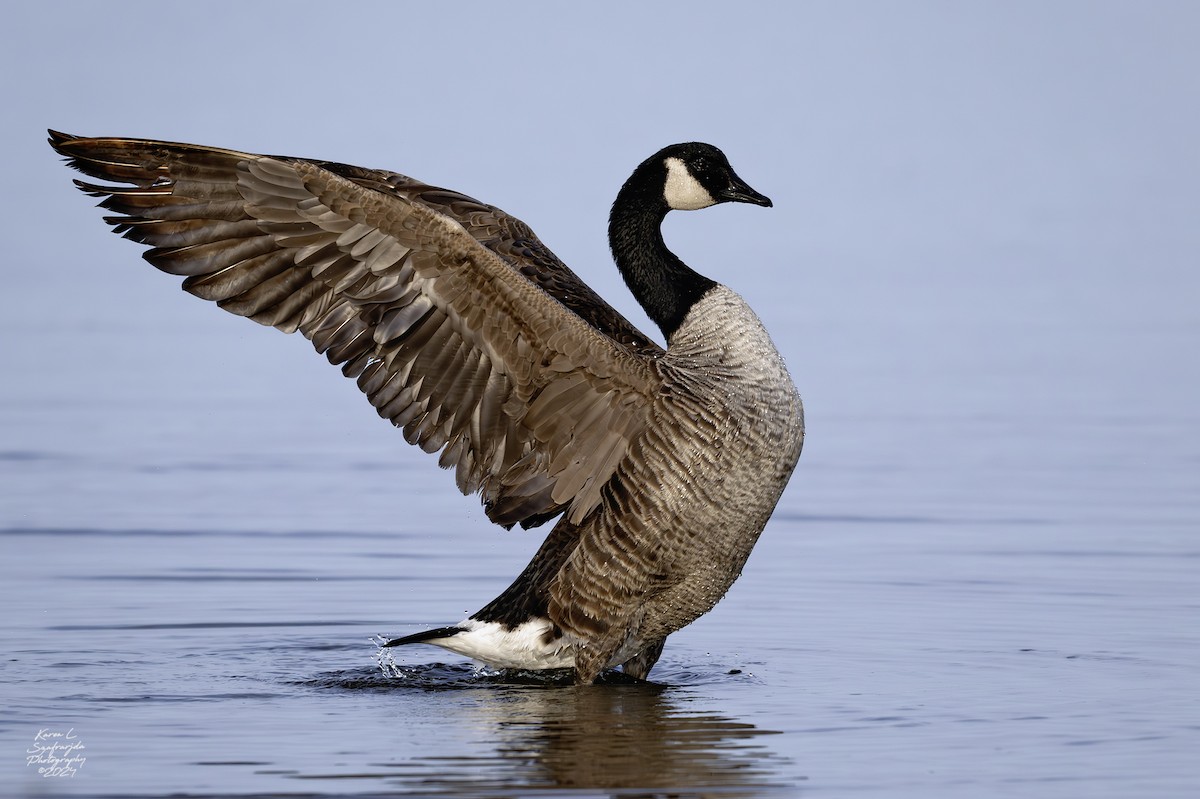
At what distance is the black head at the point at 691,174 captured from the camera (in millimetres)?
11367

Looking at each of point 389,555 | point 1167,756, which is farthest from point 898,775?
point 389,555

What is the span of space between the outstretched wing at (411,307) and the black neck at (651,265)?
1.21 ft

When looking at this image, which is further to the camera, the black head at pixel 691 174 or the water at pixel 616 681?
the black head at pixel 691 174

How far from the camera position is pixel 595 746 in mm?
9031

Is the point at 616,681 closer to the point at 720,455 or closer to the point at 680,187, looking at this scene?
the point at 720,455

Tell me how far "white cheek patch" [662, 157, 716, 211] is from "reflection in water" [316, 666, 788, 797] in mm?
2809

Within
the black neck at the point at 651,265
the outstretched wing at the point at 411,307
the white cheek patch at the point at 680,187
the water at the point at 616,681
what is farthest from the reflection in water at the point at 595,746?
the white cheek patch at the point at 680,187

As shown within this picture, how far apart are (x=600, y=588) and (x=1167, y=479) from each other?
7674 millimetres

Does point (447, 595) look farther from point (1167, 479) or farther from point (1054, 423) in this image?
point (1054, 423)

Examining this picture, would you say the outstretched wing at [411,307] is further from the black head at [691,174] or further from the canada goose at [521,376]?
the black head at [691,174]

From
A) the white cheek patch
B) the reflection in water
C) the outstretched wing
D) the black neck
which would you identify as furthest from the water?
the white cheek patch

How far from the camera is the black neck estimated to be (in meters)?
10.9

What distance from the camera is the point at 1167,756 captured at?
851cm

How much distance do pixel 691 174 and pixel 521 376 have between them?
6.46 feet
